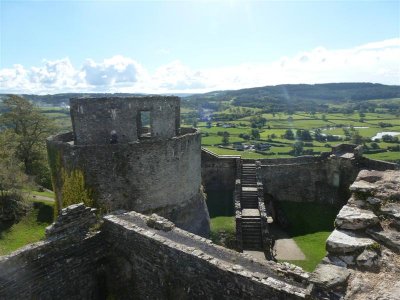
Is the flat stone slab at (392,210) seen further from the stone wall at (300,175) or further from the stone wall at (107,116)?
the stone wall at (300,175)

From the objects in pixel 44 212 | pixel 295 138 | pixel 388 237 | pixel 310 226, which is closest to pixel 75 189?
pixel 388 237

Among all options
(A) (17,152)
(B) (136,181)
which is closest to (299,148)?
(A) (17,152)

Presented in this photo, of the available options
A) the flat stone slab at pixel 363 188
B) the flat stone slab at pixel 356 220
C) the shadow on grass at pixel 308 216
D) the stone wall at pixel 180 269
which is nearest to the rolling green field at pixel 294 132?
the shadow on grass at pixel 308 216

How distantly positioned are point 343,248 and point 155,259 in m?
4.77

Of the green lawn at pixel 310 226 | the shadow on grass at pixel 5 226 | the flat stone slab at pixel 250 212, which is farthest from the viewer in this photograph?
the shadow on grass at pixel 5 226

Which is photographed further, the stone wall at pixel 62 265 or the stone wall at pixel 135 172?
the stone wall at pixel 135 172

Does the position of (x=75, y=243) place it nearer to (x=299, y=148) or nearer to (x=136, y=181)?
(x=136, y=181)

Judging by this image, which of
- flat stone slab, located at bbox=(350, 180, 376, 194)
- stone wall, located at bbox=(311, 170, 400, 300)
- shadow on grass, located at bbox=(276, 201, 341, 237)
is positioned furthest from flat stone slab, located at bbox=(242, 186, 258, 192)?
stone wall, located at bbox=(311, 170, 400, 300)

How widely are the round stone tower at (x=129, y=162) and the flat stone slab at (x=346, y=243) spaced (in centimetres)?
1067

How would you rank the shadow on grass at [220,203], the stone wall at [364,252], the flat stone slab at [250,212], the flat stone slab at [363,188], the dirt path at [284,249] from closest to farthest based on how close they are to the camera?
the stone wall at [364,252]
the flat stone slab at [363,188]
the dirt path at [284,249]
the flat stone slab at [250,212]
the shadow on grass at [220,203]

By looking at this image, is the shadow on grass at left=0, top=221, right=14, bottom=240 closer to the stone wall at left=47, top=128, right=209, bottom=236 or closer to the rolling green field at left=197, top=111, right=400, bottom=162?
the stone wall at left=47, top=128, right=209, bottom=236

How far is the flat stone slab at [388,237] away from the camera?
652 centimetres

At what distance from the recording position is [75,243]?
969cm

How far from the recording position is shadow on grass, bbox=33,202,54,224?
26.2 metres
